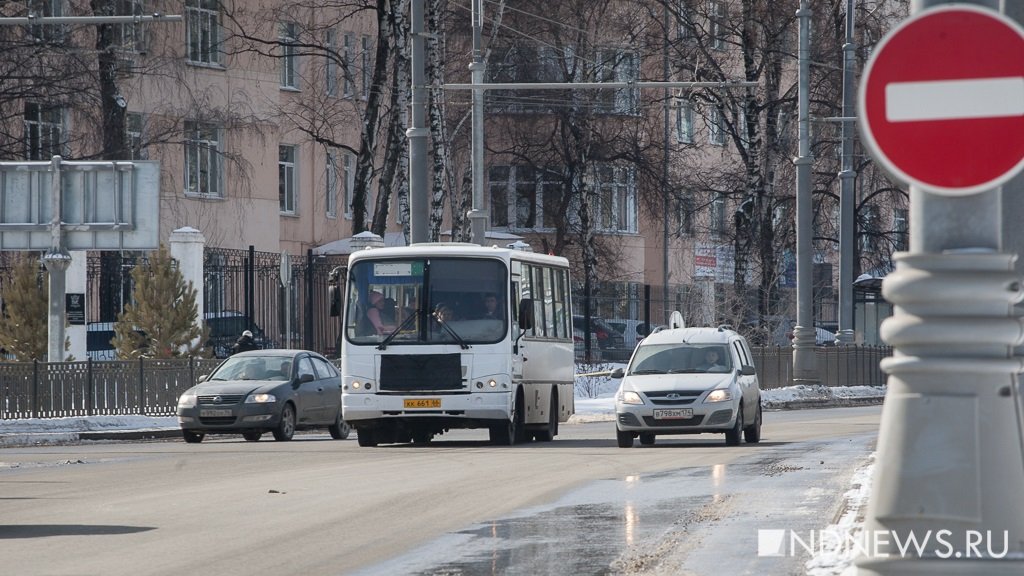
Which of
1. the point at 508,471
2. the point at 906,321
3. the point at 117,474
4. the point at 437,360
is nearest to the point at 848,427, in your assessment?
the point at 437,360

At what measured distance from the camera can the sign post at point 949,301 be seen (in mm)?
5285

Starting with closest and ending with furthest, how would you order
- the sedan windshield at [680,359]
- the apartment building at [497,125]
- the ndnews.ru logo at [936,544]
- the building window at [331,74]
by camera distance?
1. the ndnews.ru logo at [936,544]
2. the sedan windshield at [680,359]
3. the apartment building at [497,125]
4. the building window at [331,74]

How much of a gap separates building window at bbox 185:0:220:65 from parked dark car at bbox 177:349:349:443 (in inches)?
729

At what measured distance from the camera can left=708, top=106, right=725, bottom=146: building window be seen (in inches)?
2114

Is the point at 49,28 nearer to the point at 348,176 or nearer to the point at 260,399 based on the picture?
the point at 260,399

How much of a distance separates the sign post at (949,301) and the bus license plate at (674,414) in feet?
63.1

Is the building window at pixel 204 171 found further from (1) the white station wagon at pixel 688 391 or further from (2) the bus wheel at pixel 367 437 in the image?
(1) the white station wagon at pixel 688 391

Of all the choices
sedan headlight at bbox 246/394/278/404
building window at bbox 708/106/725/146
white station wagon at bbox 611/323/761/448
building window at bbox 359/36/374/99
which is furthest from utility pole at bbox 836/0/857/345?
sedan headlight at bbox 246/394/278/404

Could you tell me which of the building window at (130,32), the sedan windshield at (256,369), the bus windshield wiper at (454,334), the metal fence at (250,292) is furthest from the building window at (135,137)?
Answer: the bus windshield wiper at (454,334)

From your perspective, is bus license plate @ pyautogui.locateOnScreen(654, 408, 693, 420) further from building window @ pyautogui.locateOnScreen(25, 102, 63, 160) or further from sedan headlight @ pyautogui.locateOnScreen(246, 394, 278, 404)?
building window @ pyautogui.locateOnScreen(25, 102, 63, 160)

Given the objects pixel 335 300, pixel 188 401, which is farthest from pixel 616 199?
pixel 335 300

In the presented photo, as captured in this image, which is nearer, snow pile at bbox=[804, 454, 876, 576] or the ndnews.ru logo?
the ndnews.ru logo

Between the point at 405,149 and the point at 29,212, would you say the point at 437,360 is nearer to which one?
the point at 29,212

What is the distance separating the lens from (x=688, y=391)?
980 inches
